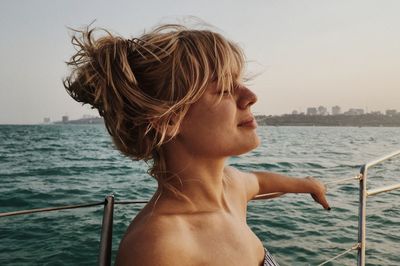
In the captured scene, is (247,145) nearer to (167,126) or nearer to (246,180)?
(167,126)

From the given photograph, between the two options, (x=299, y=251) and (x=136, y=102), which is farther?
(x=299, y=251)

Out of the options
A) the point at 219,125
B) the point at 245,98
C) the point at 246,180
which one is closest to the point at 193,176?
the point at 219,125

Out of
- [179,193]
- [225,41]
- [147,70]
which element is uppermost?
[225,41]

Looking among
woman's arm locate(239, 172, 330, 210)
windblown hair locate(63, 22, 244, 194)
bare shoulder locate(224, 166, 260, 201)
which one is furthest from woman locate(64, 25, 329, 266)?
woman's arm locate(239, 172, 330, 210)

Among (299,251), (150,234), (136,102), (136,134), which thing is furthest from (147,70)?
(299,251)

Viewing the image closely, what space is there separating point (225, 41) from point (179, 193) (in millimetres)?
566

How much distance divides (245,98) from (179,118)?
Result: 262 millimetres

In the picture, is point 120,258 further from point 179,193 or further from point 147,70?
point 147,70

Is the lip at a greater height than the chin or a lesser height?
greater

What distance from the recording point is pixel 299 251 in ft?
19.1

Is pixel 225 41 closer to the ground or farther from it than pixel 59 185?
farther from it

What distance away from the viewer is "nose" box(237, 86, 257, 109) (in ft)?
4.38

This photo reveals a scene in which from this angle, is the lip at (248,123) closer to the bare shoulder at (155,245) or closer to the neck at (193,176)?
the neck at (193,176)

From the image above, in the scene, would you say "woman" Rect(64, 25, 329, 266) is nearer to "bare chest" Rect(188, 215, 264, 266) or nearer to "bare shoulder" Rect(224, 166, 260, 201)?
"bare chest" Rect(188, 215, 264, 266)
